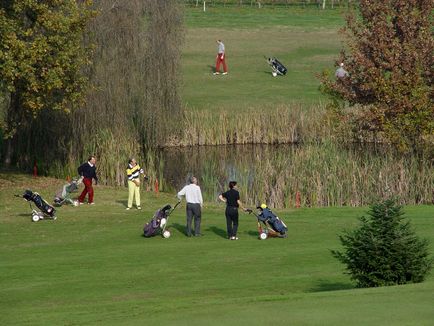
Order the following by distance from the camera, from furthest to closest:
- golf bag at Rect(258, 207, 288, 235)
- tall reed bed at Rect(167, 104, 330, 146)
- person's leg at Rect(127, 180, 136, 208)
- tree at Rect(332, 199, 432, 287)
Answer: tall reed bed at Rect(167, 104, 330, 146), person's leg at Rect(127, 180, 136, 208), golf bag at Rect(258, 207, 288, 235), tree at Rect(332, 199, 432, 287)

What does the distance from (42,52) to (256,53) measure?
1394 inches

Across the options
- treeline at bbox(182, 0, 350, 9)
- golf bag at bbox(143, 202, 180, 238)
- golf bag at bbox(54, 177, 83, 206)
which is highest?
treeline at bbox(182, 0, 350, 9)

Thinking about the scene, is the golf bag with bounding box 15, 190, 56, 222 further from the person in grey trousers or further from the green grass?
the person in grey trousers

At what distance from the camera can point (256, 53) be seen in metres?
69.9

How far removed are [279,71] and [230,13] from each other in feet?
93.5

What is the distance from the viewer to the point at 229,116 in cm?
5153

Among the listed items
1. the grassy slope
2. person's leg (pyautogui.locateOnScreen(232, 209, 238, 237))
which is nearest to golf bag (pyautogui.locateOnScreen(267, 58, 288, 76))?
the grassy slope

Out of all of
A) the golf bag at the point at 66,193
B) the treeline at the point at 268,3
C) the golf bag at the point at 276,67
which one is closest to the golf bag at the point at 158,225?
the golf bag at the point at 66,193

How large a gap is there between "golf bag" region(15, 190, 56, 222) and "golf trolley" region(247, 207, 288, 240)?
6473mm

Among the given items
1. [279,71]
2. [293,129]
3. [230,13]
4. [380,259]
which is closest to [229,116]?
[293,129]

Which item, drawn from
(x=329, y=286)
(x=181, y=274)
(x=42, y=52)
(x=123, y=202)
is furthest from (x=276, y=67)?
(x=329, y=286)

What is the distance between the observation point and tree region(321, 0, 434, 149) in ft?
128

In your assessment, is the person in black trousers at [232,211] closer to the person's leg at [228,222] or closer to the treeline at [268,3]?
the person's leg at [228,222]

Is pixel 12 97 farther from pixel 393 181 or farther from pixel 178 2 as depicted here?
pixel 393 181
